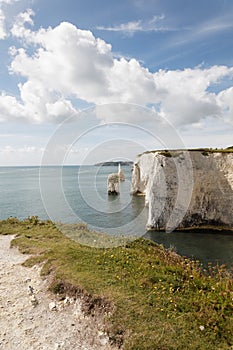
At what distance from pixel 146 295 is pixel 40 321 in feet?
10.4

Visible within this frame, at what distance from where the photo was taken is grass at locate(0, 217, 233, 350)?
20.2 ft

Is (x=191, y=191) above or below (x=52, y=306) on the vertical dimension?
above

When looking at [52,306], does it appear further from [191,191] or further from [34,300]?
[191,191]

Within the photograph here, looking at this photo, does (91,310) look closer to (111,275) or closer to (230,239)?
(111,275)

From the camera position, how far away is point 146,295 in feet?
25.3

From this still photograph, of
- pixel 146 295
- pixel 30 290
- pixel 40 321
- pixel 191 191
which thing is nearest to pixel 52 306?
pixel 40 321

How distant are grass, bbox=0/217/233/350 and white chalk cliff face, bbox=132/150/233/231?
15685 millimetres

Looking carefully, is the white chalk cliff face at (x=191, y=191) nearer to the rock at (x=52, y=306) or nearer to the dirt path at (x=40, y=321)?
the dirt path at (x=40, y=321)

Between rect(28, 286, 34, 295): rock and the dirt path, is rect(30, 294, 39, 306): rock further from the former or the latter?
rect(28, 286, 34, 295): rock

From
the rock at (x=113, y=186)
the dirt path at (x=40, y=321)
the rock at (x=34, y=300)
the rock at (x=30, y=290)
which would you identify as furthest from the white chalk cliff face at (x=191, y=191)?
the rock at (x=113, y=186)

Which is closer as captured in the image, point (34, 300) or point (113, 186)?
point (34, 300)

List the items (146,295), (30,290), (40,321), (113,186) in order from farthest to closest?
1. (113,186)
2. (30,290)
3. (146,295)
4. (40,321)

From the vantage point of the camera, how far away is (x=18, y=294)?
336 inches

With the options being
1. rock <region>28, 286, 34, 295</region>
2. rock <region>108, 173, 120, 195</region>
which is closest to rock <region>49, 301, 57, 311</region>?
rock <region>28, 286, 34, 295</region>
